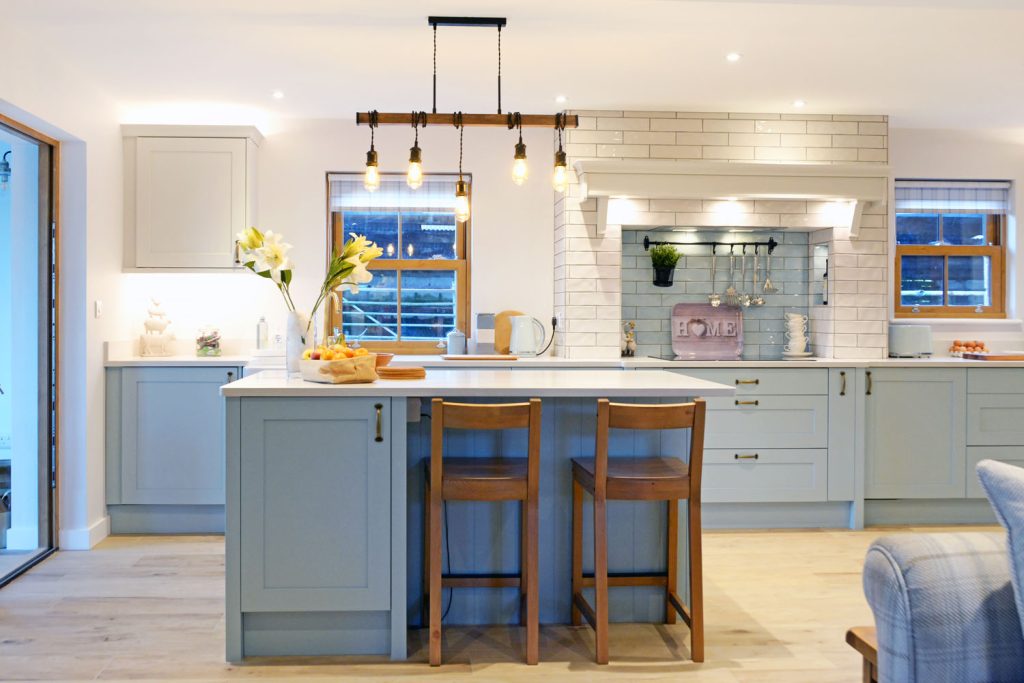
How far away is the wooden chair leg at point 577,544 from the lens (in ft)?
11.3

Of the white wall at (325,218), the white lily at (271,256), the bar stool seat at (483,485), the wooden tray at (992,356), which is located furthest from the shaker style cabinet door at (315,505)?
the wooden tray at (992,356)

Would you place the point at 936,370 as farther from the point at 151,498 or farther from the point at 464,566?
the point at 151,498

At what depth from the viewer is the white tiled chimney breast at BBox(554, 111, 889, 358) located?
5375mm

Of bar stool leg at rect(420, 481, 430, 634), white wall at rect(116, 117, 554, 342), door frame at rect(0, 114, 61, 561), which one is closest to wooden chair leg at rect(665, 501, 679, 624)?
bar stool leg at rect(420, 481, 430, 634)

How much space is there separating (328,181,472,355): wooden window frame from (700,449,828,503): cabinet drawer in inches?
71.6

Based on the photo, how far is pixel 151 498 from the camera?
500cm

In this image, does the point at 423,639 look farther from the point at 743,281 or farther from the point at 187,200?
the point at 743,281

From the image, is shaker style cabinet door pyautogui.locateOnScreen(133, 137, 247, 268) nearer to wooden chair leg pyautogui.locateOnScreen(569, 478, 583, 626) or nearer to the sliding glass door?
the sliding glass door

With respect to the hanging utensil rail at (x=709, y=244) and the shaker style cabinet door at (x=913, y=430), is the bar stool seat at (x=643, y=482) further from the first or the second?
the hanging utensil rail at (x=709, y=244)

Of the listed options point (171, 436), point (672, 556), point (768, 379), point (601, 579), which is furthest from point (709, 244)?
point (171, 436)

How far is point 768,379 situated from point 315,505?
2958 millimetres

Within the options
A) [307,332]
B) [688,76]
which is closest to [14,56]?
[307,332]

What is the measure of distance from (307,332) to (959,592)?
2.71 meters

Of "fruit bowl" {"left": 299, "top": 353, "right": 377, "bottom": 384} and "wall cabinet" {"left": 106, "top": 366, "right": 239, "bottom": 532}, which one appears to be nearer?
"fruit bowl" {"left": 299, "top": 353, "right": 377, "bottom": 384}
